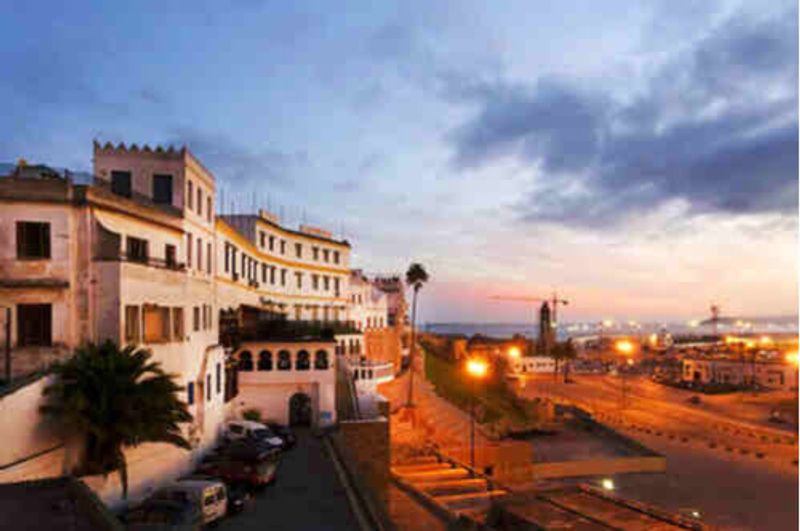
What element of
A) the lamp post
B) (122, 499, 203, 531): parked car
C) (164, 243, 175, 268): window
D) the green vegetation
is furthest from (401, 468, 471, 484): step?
the lamp post

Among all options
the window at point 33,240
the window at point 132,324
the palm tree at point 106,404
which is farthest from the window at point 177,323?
the window at point 33,240

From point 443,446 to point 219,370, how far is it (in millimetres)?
14564

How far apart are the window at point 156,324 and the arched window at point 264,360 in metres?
10.9

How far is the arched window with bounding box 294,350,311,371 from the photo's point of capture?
31.5 m

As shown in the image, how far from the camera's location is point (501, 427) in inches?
1609

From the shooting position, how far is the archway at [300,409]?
31.6 meters

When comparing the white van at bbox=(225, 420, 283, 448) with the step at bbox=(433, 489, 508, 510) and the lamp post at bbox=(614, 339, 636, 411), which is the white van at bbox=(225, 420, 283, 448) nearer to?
the step at bbox=(433, 489, 508, 510)

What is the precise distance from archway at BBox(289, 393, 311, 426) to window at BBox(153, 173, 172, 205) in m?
13.5

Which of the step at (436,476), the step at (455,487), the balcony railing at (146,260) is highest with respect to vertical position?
the balcony railing at (146,260)

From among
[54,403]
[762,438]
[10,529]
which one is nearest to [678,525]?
[10,529]

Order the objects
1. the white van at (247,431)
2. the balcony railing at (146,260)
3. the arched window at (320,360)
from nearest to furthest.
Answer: the balcony railing at (146,260)
the white van at (247,431)
the arched window at (320,360)

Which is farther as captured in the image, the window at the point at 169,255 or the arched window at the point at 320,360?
the arched window at the point at 320,360

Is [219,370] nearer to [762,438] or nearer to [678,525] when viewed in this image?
[678,525]

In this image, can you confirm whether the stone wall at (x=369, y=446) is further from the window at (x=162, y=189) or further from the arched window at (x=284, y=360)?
the window at (x=162, y=189)
